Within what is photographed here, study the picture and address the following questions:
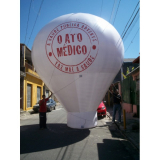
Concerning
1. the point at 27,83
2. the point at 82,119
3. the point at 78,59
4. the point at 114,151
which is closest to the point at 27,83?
the point at 27,83

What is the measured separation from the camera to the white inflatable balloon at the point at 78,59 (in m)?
5.96

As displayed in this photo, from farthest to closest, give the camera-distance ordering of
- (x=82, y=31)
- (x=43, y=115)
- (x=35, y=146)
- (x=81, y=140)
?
(x=43, y=115) < (x=82, y=31) < (x=81, y=140) < (x=35, y=146)

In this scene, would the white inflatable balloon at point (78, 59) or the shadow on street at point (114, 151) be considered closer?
the shadow on street at point (114, 151)

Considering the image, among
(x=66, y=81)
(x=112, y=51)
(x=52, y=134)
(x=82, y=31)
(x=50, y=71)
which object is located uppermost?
(x=82, y=31)

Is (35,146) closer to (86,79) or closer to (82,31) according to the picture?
(86,79)

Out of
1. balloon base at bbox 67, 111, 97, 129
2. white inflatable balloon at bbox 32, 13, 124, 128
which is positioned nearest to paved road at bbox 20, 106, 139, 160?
balloon base at bbox 67, 111, 97, 129

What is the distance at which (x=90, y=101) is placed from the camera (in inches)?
262

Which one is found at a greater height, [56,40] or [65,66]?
[56,40]

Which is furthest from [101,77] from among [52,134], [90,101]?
[52,134]

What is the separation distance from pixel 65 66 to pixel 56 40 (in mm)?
1037

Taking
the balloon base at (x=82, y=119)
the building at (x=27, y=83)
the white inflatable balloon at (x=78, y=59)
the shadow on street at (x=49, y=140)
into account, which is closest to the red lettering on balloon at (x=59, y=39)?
the white inflatable balloon at (x=78, y=59)

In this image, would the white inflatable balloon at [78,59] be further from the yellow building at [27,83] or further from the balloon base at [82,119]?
the yellow building at [27,83]

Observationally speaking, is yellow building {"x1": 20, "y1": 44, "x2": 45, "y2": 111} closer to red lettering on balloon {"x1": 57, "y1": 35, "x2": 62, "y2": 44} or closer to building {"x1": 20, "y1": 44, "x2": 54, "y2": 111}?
building {"x1": 20, "y1": 44, "x2": 54, "y2": 111}

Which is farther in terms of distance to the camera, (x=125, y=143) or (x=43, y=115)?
(x=43, y=115)
